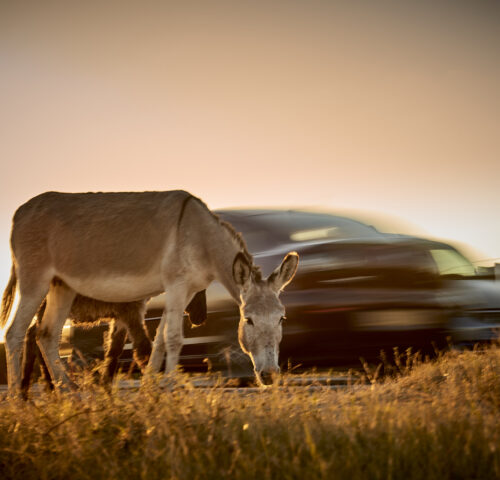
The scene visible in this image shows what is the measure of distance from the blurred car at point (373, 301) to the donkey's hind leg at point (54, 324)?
1517 millimetres

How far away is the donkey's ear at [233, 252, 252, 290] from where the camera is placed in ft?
22.0

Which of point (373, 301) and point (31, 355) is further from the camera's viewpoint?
point (31, 355)

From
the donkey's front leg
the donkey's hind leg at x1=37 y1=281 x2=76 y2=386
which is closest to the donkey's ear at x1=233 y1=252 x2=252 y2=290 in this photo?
the donkey's front leg

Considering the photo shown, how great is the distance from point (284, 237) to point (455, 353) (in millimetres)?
2297

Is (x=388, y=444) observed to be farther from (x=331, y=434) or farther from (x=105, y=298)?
(x=105, y=298)

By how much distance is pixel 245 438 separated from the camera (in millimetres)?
4469

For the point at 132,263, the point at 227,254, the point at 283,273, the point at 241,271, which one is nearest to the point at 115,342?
the point at 132,263

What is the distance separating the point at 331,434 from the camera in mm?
4418

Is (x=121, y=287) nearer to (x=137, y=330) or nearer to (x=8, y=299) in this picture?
(x=137, y=330)

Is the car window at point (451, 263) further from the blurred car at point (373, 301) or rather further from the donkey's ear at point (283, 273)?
the donkey's ear at point (283, 273)

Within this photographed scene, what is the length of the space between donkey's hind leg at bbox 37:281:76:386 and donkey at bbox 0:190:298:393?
1 centimetres

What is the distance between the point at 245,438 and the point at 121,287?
3085 mm

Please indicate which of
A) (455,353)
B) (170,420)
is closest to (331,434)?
(170,420)

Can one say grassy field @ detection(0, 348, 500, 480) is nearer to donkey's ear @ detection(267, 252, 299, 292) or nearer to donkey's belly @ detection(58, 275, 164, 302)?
donkey's ear @ detection(267, 252, 299, 292)
